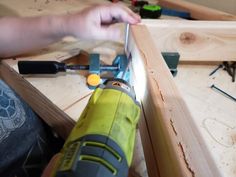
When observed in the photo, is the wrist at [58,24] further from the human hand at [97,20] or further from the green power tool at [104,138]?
the green power tool at [104,138]

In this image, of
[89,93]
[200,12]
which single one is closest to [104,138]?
[89,93]

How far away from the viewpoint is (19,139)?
0.59 m

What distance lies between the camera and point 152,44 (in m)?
0.50

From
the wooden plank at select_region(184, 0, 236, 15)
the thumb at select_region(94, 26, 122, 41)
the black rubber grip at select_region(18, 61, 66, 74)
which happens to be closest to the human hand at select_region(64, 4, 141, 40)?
the thumb at select_region(94, 26, 122, 41)

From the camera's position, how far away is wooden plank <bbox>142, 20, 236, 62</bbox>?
0.58 m

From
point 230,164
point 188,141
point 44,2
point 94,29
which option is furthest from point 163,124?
point 44,2

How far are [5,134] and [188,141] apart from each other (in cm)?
44

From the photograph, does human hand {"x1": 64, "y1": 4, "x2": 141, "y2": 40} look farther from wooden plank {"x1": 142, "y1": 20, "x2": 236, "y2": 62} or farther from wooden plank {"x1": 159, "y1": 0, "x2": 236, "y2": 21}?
wooden plank {"x1": 159, "y1": 0, "x2": 236, "y2": 21}

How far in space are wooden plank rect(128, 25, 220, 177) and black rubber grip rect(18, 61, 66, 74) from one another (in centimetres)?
19

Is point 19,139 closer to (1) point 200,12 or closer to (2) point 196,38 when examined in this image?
(2) point 196,38

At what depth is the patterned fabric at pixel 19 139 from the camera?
0.56 meters

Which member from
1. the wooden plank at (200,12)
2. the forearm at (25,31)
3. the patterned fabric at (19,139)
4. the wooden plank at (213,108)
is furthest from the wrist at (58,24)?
the wooden plank at (200,12)

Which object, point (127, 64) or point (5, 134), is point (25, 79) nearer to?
point (5, 134)

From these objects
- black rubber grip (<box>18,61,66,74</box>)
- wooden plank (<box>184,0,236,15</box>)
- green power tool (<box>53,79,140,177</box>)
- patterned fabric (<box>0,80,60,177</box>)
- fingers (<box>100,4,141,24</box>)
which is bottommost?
patterned fabric (<box>0,80,60,177</box>)
